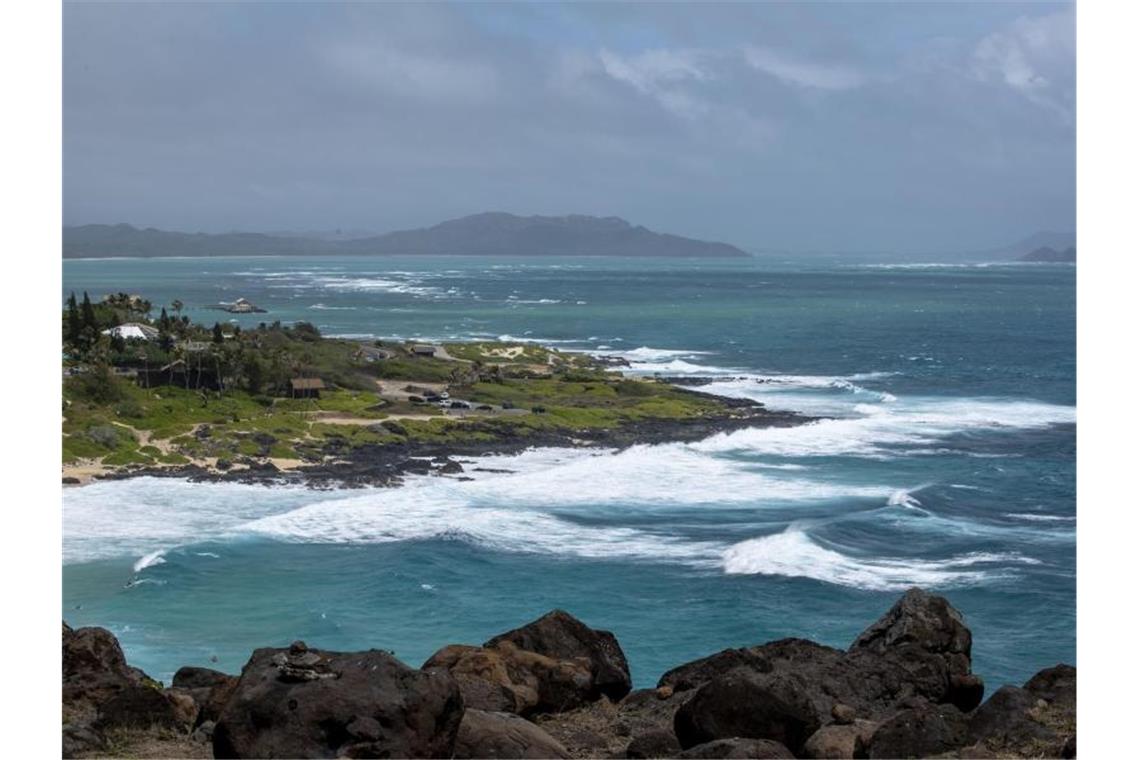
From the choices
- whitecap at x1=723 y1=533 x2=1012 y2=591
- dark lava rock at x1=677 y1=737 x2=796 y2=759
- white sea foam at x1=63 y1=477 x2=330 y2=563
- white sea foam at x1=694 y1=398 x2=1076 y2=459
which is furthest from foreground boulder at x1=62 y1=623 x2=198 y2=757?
white sea foam at x1=694 y1=398 x2=1076 y2=459

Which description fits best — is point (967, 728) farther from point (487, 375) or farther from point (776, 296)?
point (776, 296)

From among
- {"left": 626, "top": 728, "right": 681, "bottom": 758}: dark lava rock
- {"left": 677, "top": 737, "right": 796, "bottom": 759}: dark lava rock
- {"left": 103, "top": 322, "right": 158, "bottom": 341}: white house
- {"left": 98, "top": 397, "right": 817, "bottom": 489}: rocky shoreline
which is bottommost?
{"left": 98, "top": 397, "right": 817, "bottom": 489}: rocky shoreline

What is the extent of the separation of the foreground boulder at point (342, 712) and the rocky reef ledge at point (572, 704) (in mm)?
11

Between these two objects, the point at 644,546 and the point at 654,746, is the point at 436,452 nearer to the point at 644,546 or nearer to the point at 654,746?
the point at 644,546

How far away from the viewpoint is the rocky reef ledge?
31.6 feet

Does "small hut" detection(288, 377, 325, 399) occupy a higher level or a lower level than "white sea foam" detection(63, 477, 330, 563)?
higher

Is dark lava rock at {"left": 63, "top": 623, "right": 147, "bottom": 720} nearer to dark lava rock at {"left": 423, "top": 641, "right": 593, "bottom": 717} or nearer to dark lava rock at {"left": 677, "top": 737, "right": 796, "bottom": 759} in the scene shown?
dark lava rock at {"left": 423, "top": 641, "right": 593, "bottom": 717}

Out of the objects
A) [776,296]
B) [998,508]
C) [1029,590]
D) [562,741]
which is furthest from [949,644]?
[776,296]

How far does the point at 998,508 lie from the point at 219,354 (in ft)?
105

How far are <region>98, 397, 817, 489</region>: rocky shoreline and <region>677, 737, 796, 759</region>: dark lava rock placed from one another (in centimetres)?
3224

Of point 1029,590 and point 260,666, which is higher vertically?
point 260,666

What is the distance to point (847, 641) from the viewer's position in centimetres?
2748

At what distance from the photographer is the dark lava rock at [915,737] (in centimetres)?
1100
